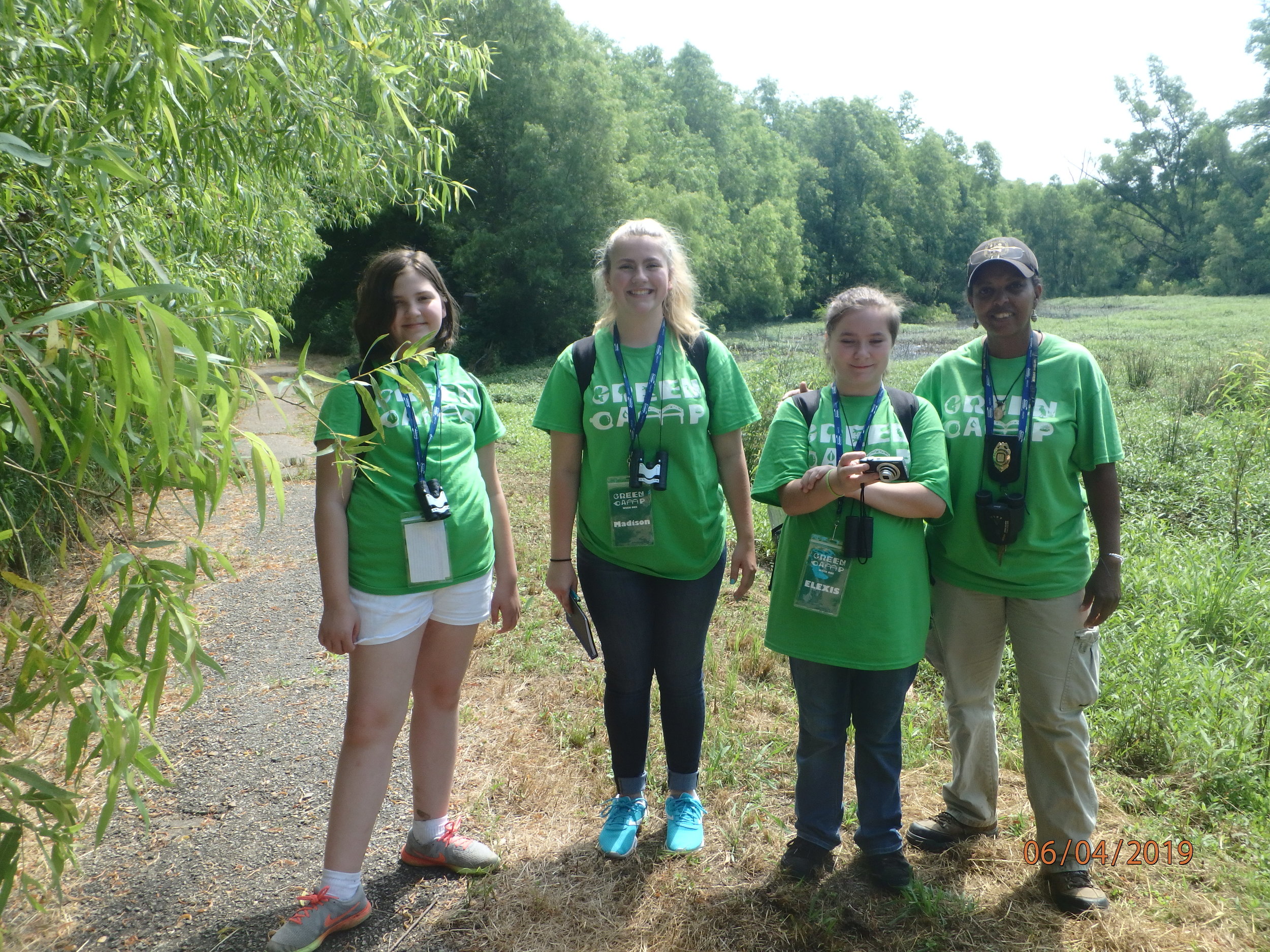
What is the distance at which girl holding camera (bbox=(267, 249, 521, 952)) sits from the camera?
2.25 meters

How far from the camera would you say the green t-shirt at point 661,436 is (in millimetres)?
2551

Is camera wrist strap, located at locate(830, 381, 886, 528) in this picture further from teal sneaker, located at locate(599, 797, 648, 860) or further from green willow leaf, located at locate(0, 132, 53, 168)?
green willow leaf, located at locate(0, 132, 53, 168)

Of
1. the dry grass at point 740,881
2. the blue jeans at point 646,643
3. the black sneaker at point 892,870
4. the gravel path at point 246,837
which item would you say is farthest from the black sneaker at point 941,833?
the gravel path at point 246,837

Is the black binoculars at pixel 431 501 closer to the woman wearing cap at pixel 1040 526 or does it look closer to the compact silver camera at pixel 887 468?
the compact silver camera at pixel 887 468

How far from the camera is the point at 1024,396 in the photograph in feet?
8.08

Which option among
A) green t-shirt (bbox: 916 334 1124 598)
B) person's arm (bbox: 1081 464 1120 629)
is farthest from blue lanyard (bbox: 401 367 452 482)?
person's arm (bbox: 1081 464 1120 629)

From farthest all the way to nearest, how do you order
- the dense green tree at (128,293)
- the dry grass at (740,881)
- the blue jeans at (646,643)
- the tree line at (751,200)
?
the tree line at (751,200), the blue jeans at (646,643), the dry grass at (740,881), the dense green tree at (128,293)

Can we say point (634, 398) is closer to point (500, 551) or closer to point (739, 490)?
point (739, 490)

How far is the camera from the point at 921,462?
2.45 metres

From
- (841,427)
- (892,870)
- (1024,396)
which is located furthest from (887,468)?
(892,870)

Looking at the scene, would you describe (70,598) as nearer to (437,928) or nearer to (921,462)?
(437,928)

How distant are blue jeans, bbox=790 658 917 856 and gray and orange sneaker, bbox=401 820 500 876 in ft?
3.24

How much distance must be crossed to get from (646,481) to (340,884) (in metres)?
1.37

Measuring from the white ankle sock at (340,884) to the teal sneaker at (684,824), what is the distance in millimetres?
952
